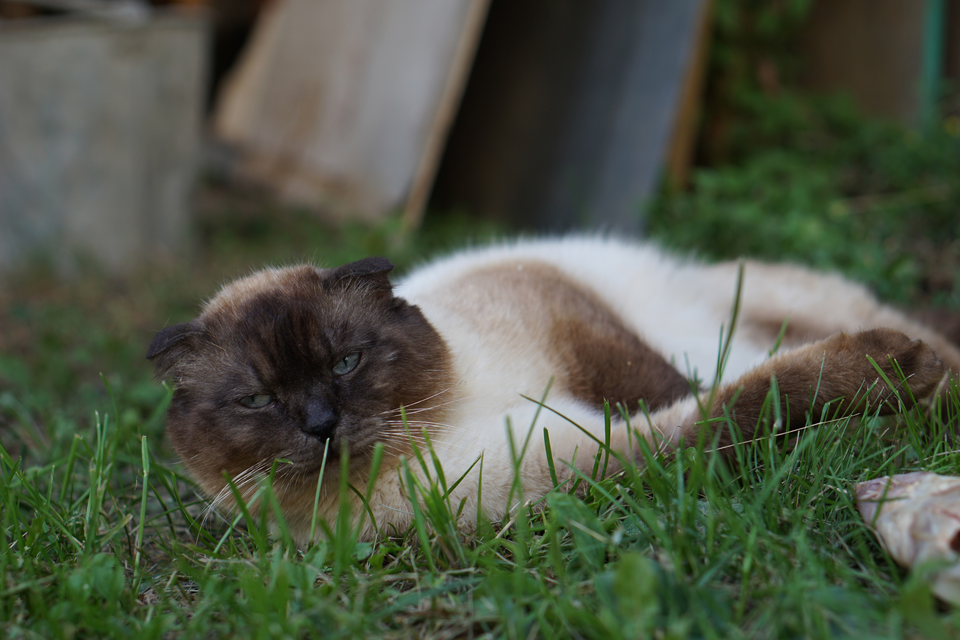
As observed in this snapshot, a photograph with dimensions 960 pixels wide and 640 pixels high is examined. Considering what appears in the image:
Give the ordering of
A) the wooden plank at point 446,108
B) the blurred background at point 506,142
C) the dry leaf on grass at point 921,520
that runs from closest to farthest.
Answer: the dry leaf on grass at point 921,520, the blurred background at point 506,142, the wooden plank at point 446,108

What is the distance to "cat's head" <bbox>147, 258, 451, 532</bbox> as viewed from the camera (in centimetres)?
186

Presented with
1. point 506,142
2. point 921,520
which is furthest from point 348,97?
point 921,520

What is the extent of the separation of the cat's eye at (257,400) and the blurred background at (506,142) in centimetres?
224

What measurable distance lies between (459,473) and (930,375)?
1.25m

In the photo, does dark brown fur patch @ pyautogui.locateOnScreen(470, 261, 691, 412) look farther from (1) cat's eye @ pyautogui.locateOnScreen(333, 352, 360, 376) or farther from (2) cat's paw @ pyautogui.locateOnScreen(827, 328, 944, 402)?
(1) cat's eye @ pyautogui.locateOnScreen(333, 352, 360, 376)

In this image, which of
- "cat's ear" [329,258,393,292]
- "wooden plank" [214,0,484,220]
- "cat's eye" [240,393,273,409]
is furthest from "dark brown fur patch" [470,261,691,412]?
"wooden plank" [214,0,484,220]

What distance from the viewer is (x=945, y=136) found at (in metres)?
4.76

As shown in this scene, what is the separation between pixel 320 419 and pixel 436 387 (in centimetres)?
37

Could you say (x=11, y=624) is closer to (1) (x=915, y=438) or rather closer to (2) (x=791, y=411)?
(2) (x=791, y=411)

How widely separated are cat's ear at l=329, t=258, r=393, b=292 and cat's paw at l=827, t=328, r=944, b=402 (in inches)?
49.5

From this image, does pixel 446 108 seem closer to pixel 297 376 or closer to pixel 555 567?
pixel 297 376

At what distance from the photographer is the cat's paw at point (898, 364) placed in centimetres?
181

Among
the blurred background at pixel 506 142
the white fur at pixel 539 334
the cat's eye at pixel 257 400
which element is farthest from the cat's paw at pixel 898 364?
the blurred background at pixel 506 142

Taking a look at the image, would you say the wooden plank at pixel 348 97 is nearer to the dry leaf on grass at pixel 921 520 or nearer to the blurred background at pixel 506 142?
the blurred background at pixel 506 142
